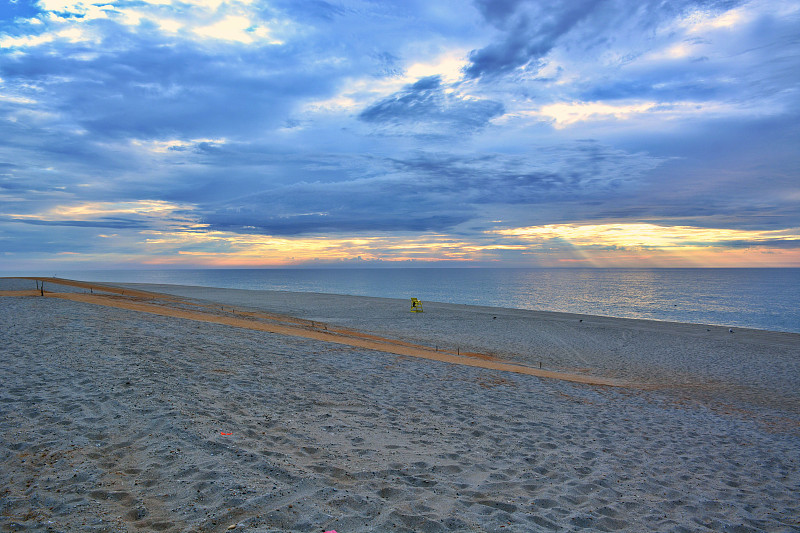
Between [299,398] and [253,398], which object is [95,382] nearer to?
[253,398]

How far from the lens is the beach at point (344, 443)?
14.1 ft

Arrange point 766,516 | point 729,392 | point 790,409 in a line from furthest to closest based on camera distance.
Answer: point 729,392, point 790,409, point 766,516

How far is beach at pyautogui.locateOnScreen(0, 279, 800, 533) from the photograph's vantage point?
430 cm

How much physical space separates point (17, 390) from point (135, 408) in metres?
2.27

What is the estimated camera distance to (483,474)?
18.8 ft

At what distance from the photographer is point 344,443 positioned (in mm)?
6297

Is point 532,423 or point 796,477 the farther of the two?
point 532,423

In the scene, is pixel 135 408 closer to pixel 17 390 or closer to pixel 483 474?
pixel 17 390

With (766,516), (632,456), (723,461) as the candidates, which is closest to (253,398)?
(632,456)

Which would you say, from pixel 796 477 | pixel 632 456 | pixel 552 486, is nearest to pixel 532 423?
pixel 632 456

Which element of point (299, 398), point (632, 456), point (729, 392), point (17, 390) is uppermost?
point (17, 390)

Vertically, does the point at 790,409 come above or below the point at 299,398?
below

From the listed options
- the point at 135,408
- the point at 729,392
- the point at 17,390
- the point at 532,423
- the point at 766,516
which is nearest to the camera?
the point at 766,516

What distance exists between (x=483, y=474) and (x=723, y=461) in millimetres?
4844
